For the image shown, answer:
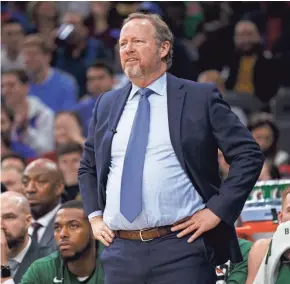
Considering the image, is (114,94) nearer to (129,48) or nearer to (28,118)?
(129,48)

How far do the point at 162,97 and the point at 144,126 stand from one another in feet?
Result: 0.69

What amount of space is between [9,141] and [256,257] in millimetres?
5552

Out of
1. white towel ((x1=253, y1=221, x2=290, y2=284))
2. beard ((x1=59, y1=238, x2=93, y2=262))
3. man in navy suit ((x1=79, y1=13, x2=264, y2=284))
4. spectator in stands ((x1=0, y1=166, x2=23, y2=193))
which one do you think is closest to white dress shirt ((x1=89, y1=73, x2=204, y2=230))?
man in navy suit ((x1=79, y1=13, x2=264, y2=284))

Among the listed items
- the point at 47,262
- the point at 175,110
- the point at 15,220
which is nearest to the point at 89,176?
the point at 175,110

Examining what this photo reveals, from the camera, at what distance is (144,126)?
5344 mm

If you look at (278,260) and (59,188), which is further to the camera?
(59,188)

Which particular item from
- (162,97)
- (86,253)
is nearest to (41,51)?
(86,253)

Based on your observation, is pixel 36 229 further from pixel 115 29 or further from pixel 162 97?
pixel 115 29

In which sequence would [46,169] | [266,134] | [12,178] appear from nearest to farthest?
[46,169], [12,178], [266,134]

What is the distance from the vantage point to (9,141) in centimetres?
1134

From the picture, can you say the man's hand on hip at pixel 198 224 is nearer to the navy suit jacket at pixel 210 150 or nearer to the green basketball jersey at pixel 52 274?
the navy suit jacket at pixel 210 150

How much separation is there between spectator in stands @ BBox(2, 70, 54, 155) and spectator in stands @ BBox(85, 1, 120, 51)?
1908 mm

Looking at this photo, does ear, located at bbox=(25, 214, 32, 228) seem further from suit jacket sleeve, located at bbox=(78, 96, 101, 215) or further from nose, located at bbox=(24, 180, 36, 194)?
suit jacket sleeve, located at bbox=(78, 96, 101, 215)

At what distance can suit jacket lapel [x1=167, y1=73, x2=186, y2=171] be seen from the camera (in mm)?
5285
